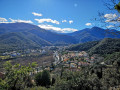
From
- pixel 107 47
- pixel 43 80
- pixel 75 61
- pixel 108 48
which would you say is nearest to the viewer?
pixel 43 80

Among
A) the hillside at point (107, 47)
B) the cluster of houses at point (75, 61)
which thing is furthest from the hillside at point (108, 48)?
the cluster of houses at point (75, 61)

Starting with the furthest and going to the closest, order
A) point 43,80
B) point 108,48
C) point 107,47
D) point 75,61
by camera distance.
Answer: point 107,47 < point 108,48 < point 75,61 < point 43,80

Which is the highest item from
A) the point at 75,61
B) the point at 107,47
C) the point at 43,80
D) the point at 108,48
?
the point at 107,47

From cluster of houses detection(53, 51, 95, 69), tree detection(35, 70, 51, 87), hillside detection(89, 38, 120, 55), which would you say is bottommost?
cluster of houses detection(53, 51, 95, 69)

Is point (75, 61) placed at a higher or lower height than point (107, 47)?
lower

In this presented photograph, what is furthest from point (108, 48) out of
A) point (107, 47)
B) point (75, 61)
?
point (75, 61)

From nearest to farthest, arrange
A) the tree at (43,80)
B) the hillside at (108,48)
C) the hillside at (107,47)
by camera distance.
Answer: the tree at (43,80)
the hillside at (108,48)
the hillside at (107,47)

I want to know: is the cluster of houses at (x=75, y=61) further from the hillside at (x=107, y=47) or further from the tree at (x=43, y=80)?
the tree at (x=43, y=80)

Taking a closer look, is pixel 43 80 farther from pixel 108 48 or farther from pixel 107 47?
pixel 107 47

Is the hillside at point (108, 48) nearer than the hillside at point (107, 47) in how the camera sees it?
Yes

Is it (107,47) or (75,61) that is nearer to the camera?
(75,61)

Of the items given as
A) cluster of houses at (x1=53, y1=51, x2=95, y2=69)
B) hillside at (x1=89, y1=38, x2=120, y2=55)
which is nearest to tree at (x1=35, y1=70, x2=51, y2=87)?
cluster of houses at (x1=53, y1=51, x2=95, y2=69)

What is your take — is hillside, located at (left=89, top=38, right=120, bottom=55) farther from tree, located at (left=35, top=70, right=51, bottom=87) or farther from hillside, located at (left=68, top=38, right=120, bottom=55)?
tree, located at (left=35, top=70, right=51, bottom=87)
